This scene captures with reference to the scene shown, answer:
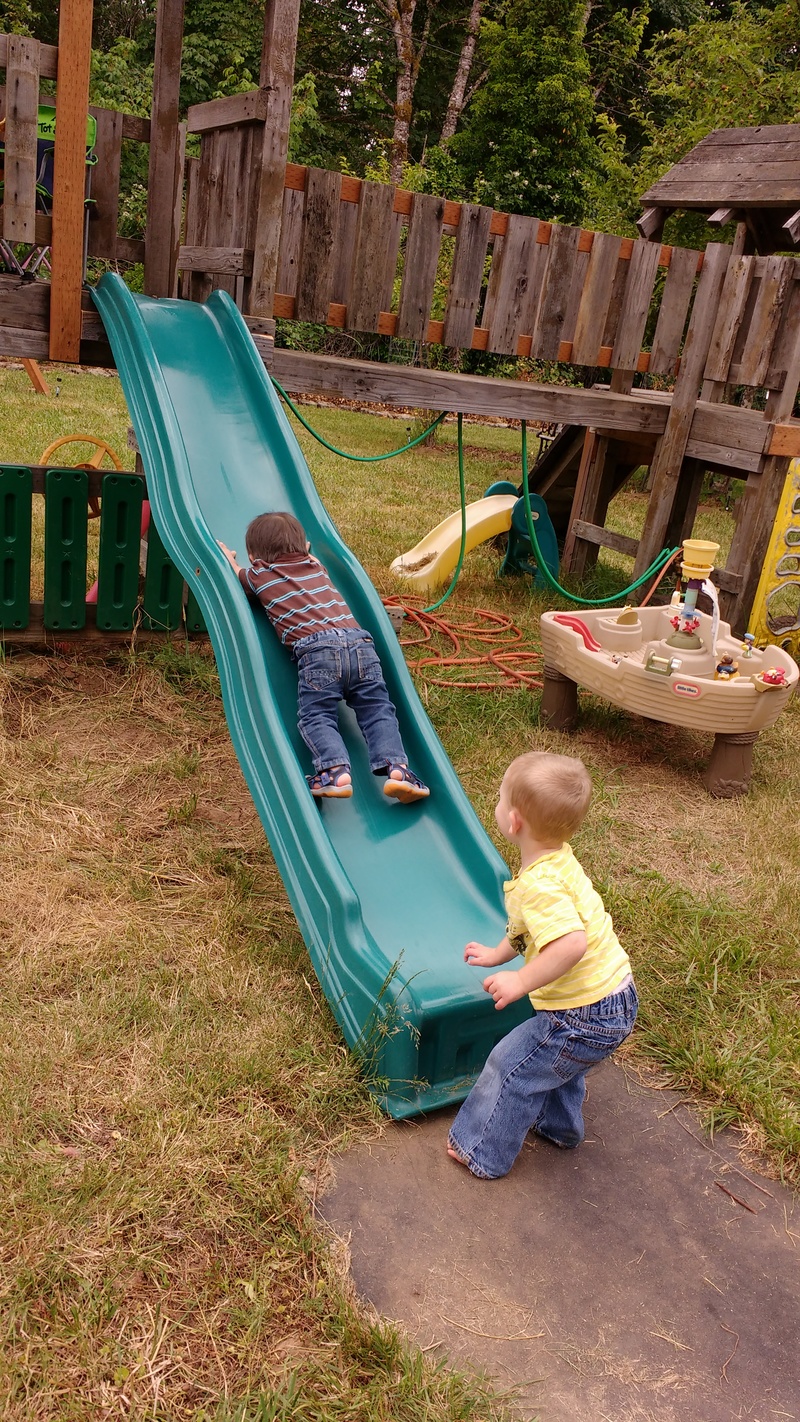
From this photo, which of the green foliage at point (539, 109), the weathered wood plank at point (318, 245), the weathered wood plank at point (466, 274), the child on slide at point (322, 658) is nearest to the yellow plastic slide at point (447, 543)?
the weathered wood plank at point (466, 274)

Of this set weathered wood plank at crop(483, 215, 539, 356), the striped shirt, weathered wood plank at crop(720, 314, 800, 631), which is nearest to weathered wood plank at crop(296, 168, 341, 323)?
weathered wood plank at crop(483, 215, 539, 356)

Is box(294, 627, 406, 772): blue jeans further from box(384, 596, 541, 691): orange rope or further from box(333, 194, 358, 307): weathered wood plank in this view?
box(333, 194, 358, 307): weathered wood plank

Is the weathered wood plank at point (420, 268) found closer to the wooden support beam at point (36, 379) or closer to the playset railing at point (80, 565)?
the playset railing at point (80, 565)

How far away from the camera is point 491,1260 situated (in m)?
2.39

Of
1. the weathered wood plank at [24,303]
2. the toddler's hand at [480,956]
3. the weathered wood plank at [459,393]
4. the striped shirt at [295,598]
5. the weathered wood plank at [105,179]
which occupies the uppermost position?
the weathered wood plank at [105,179]

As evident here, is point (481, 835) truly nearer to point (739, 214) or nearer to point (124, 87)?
point (739, 214)

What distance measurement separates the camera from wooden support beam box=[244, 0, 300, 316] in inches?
185

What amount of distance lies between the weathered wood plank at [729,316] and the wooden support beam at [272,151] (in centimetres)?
268

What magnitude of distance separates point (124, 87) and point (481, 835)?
1963cm

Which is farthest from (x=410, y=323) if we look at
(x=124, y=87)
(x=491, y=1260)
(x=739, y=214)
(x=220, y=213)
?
(x=124, y=87)

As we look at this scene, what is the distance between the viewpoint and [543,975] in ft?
8.02

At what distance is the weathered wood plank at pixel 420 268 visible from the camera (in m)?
5.53

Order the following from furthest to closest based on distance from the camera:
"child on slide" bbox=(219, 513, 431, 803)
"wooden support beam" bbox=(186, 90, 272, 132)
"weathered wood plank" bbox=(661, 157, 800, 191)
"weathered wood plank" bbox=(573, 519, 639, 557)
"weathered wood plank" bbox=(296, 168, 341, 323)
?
"weathered wood plank" bbox=(573, 519, 639, 557)
"weathered wood plank" bbox=(661, 157, 800, 191)
"weathered wood plank" bbox=(296, 168, 341, 323)
"wooden support beam" bbox=(186, 90, 272, 132)
"child on slide" bbox=(219, 513, 431, 803)

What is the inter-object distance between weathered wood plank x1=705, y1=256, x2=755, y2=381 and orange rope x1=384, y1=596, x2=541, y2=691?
6.25 feet
